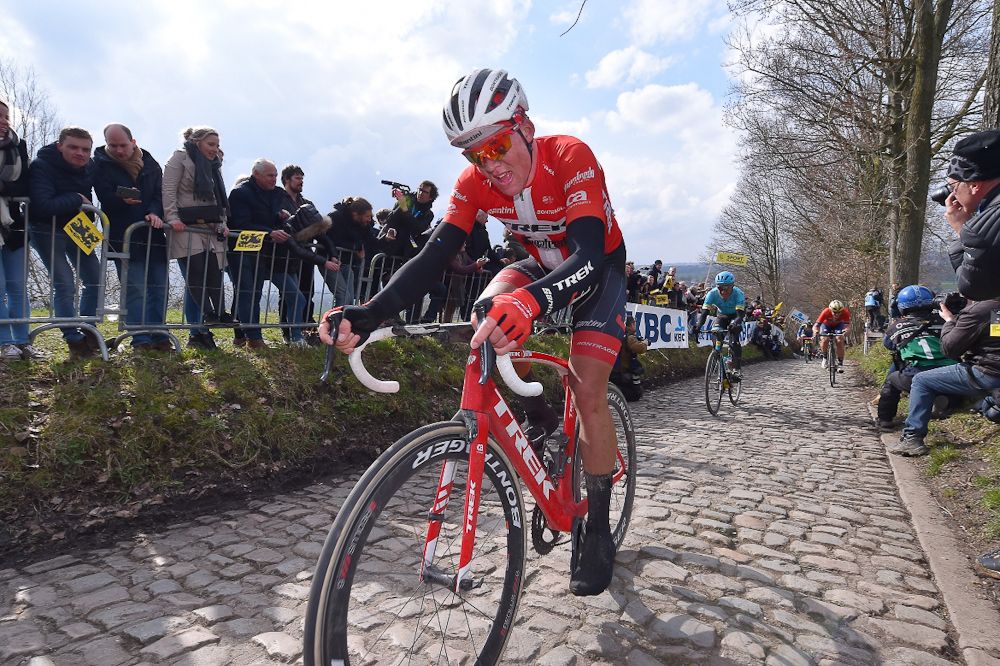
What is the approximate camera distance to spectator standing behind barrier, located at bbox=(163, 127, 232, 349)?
6043 millimetres

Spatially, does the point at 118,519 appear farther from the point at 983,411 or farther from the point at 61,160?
the point at 983,411

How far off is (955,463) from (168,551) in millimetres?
6990

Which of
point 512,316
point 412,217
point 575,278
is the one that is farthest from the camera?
point 412,217

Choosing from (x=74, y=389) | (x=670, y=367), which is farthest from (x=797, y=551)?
(x=670, y=367)

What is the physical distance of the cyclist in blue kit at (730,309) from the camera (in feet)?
33.4

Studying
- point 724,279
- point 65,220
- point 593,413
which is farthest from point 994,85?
point 65,220

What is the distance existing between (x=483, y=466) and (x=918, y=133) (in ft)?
47.3

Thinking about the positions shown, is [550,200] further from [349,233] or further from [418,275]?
[349,233]

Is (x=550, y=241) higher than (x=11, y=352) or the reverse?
higher

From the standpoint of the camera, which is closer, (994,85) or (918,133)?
(994,85)

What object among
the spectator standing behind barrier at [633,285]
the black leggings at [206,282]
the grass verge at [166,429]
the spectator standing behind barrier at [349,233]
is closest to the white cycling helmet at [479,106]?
the grass verge at [166,429]

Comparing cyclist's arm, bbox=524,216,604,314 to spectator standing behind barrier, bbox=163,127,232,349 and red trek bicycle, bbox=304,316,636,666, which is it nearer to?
red trek bicycle, bbox=304,316,636,666

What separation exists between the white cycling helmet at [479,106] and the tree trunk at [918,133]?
13.5 metres

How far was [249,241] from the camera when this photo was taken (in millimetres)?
6418
